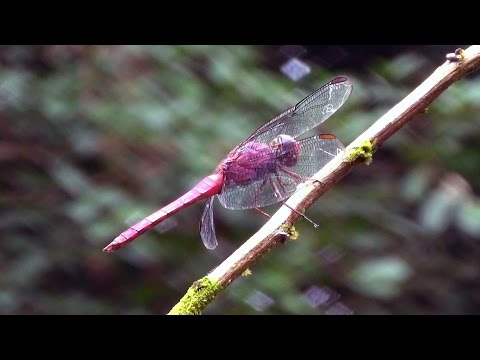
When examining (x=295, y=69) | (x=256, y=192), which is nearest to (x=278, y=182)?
(x=256, y=192)

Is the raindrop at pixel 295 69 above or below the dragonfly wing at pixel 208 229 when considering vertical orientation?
above

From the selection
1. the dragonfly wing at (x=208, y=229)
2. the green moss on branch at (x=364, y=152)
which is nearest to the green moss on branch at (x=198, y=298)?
the green moss on branch at (x=364, y=152)

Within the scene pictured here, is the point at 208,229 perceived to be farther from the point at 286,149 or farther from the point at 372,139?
the point at 372,139

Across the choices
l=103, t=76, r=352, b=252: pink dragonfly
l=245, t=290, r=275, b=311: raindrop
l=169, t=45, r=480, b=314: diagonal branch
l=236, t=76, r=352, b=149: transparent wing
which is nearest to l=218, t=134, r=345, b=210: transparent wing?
l=103, t=76, r=352, b=252: pink dragonfly

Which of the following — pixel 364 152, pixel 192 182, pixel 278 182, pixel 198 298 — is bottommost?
pixel 198 298

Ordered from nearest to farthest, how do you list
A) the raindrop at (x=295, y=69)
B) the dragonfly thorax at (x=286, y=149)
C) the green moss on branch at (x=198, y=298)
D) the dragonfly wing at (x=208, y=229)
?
the green moss on branch at (x=198, y=298), the dragonfly wing at (x=208, y=229), the dragonfly thorax at (x=286, y=149), the raindrop at (x=295, y=69)

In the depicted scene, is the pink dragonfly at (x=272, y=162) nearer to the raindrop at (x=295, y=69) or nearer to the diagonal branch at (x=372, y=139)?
the diagonal branch at (x=372, y=139)

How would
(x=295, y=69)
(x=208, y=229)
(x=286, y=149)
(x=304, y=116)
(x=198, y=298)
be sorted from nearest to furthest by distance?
(x=198, y=298), (x=208, y=229), (x=286, y=149), (x=304, y=116), (x=295, y=69)
